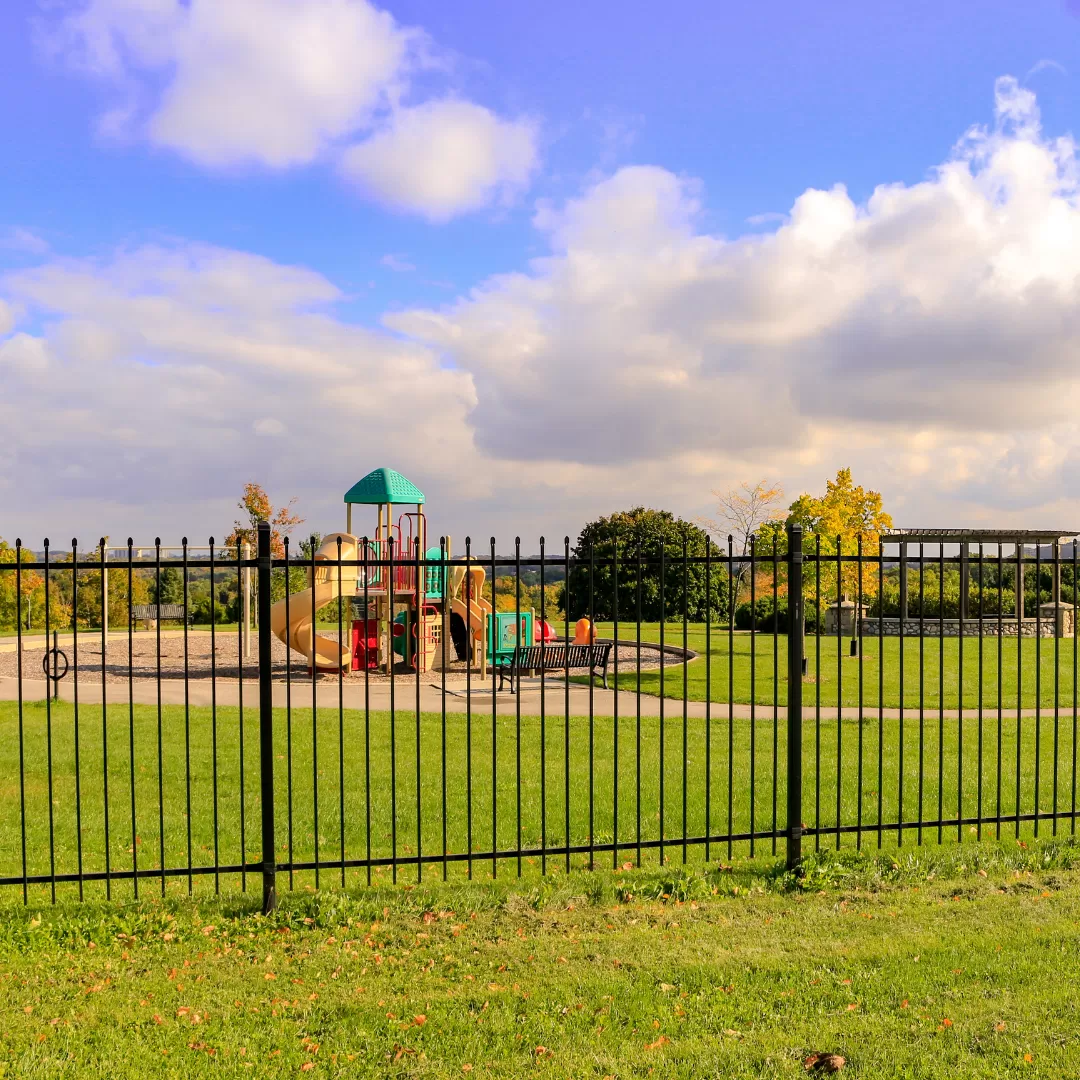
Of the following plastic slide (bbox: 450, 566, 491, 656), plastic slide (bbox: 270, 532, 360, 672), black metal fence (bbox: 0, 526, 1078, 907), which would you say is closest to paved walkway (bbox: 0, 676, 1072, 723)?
black metal fence (bbox: 0, 526, 1078, 907)

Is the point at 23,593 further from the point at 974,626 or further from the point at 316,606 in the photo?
the point at 974,626

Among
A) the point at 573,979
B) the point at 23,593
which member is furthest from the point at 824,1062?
the point at 23,593

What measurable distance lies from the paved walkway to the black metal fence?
10 centimetres

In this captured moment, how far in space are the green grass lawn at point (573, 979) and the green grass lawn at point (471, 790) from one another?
0.44 meters

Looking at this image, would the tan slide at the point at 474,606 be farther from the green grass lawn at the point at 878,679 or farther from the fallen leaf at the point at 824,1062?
the fallen leaf at the point at 824,1062

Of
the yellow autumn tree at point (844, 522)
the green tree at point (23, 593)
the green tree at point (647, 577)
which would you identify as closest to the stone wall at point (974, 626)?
the yellow autumn tree at point (844, 522)

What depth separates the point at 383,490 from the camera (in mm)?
16625

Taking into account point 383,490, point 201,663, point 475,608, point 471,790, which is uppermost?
point 383,490

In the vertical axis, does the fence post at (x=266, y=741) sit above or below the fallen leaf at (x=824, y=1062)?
above

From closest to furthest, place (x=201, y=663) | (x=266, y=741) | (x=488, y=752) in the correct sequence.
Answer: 1. (x=266, y=741)
2. (x=488, y=752)
3. (x=201, y=663)

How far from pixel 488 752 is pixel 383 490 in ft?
25.4

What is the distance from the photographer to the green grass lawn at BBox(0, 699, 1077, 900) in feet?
21.1

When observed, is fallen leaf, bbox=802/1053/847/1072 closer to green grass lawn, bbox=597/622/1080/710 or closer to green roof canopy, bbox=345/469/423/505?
green grass lawn, bbox=597/622/1080/710

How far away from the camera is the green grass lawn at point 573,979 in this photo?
389 cm
